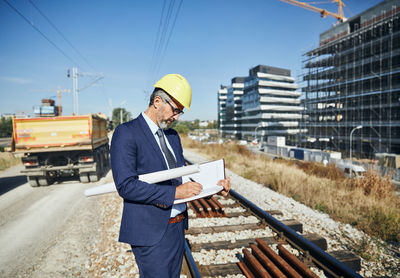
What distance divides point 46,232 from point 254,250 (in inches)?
184

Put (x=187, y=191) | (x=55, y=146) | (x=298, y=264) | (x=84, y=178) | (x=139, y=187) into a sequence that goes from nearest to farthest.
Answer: (x=139, y=187) < (x=187, y=191) < (x=298, y=264) < (x=55, y=146) < (x=84, y=178)

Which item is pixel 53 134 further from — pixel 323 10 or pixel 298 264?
pixel 323 10

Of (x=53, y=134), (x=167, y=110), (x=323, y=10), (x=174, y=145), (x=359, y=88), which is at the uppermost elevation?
(x=323, y=10)

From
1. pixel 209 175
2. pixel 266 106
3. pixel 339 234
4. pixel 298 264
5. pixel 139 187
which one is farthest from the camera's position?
pixel 266 106

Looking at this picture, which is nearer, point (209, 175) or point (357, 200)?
point (209, 175)

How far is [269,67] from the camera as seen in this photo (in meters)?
98.9

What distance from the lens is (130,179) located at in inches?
63.8

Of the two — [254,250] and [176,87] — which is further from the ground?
[176,87]

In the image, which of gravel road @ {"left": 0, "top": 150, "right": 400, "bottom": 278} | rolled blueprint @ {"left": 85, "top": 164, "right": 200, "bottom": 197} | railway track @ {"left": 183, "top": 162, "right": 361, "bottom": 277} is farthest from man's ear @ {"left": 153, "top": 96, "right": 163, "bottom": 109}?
gravel road @ {"left": 0, "top": 150, "right": 400, "bottom": 278}

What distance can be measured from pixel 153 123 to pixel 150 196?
65 centimetres

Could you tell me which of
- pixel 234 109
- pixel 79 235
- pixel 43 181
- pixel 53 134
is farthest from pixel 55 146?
pixel 234 109

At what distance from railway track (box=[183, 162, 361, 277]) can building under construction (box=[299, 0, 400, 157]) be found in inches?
1683

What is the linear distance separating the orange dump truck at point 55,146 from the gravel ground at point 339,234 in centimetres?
679

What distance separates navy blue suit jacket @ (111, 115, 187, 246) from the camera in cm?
163
